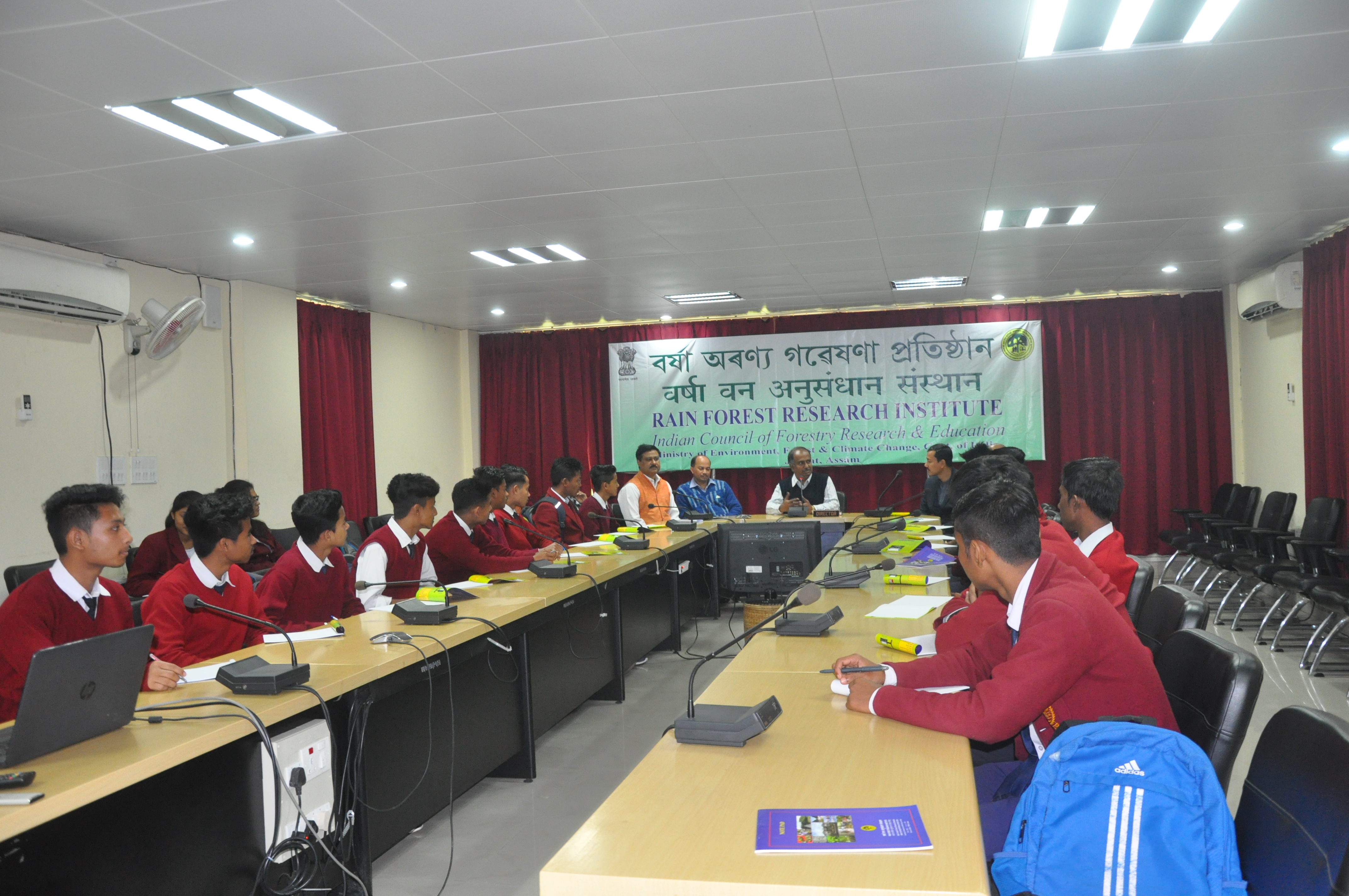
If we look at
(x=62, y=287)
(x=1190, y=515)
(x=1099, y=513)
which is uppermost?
(x=62, y=287)

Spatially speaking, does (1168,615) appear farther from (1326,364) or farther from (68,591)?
(1326,364)

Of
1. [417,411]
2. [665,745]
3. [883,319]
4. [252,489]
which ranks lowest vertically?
[665,745]

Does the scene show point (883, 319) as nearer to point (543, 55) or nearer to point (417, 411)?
point (417, 411)

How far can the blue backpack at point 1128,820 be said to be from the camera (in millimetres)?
1273

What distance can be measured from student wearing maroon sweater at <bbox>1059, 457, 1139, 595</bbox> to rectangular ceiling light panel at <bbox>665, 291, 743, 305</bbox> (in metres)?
4.94

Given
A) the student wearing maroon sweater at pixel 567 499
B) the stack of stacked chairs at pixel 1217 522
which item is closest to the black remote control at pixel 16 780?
the student wearing maroon sweater at pixel 567 499

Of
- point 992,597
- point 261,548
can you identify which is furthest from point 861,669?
point 261,548

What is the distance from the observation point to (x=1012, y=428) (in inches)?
340

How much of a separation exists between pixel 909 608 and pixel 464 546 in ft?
7.48

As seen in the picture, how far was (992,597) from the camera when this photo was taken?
7.50 ft

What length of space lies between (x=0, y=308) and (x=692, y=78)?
400 centimetres

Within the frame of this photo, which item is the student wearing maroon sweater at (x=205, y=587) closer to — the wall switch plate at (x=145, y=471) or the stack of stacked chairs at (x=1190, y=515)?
the wall switch plate at (x=145, y=471)

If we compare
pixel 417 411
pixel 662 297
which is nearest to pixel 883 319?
pixel 662 297

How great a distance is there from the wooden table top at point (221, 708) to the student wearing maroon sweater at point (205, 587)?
187 millimetres
